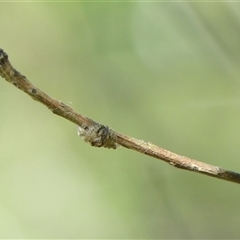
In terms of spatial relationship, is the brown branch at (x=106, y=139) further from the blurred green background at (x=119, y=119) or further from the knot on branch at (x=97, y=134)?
the blurred green background at (x=119, y=119)

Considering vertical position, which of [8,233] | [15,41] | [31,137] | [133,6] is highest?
[133,6]

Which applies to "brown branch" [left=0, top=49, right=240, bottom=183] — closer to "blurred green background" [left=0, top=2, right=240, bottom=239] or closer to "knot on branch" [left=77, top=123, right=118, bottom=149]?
"knot on branch" [left=77, top=123, right=118, bottom=149]

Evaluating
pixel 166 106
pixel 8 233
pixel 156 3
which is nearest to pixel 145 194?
pixel 166 106

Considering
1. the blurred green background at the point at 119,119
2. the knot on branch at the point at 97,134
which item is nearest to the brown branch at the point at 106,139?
the knot on branch at the point at 97,134

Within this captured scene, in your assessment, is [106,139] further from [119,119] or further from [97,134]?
[119,119]

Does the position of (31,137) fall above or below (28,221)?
above

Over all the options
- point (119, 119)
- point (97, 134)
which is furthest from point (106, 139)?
point (119, 119)

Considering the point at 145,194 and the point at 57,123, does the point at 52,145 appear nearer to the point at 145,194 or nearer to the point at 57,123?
the point at 57,123
